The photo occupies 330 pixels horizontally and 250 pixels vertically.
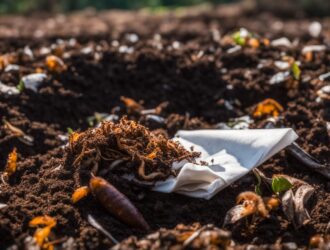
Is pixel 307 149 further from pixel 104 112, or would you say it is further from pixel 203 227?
pixel 104 112

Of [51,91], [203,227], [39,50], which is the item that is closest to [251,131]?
[203,227]

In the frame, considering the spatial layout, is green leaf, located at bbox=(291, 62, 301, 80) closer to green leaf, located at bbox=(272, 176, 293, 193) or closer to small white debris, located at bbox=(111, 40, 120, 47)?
green leaf, located at bbox=(272, 176, 293, 193)

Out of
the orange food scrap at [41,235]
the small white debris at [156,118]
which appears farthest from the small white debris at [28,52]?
the orange food scrap at [41,235]

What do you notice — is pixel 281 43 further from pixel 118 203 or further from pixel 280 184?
pixel 118 203

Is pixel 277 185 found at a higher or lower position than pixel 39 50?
lower

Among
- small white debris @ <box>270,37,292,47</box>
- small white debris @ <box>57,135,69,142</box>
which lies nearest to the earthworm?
small white debris @ <box>57,135,69,142</box>

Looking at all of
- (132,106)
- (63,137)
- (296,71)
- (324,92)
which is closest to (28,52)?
(132,106)
